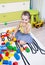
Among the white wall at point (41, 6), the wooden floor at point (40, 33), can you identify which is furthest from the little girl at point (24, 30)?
the white wall at point (41, 6)

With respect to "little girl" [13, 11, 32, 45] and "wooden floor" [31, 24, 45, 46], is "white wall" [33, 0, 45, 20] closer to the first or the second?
"wooden floor" [31, 24, 45, 46]

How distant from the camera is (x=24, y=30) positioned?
180 cm

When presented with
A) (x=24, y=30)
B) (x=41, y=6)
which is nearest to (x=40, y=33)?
(x=24, y=30)

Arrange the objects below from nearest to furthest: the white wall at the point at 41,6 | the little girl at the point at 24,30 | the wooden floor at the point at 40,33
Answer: the little girl at the point at 24,30 → the wooden floor at the point at 40,33 → the white wall at the point at 41,6

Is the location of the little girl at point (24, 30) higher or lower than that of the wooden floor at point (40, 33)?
higher

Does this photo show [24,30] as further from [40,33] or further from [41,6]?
[41,6]

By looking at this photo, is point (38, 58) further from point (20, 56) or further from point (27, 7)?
point (27, 7)

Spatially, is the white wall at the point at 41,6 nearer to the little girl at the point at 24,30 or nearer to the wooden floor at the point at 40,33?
the wooden floor at the point at 40,33

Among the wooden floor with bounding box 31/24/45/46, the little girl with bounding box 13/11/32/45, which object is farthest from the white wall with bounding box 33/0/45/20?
the little girl with bounding box 13/11/32/45

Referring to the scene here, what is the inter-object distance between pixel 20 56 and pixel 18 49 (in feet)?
0.41

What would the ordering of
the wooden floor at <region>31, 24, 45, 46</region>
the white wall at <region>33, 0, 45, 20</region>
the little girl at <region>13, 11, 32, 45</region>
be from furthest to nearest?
the white wall at <region>33, 0, 45, 20</region>
the wooden floor at <region>31, 24, 45, 46</region>
the little girl at <region>13, 11, 32, 45</region>

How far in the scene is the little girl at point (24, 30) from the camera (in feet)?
5.58

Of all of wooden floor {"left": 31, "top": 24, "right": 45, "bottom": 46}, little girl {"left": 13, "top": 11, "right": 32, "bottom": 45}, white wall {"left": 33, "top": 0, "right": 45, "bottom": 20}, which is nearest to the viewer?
little girl {"left": 13, "top": 11, "right": 32, "bottom": 45}

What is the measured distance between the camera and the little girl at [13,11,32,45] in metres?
1.70
